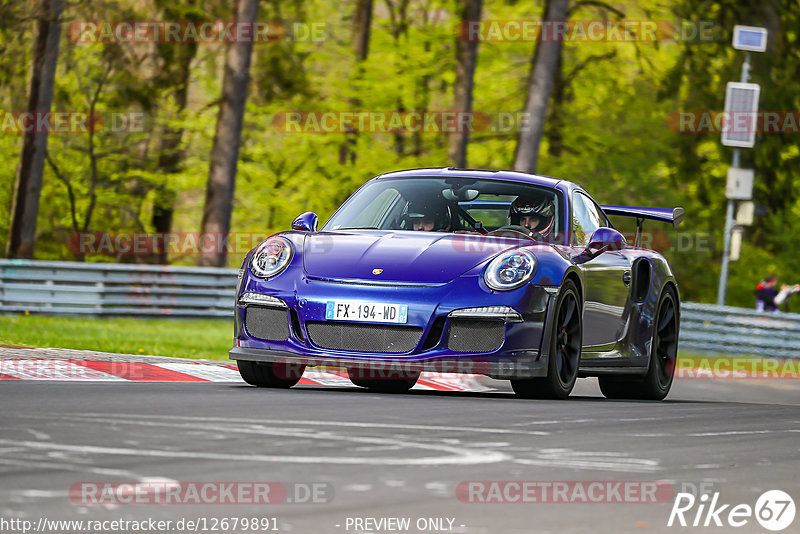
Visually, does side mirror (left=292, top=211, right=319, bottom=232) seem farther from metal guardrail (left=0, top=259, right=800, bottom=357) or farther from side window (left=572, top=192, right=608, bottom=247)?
metal guardrail (left=0, top=259, right=800, bottom=357)

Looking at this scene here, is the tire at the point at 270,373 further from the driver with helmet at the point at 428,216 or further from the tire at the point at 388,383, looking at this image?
the driver with helmet at the point at 428,216

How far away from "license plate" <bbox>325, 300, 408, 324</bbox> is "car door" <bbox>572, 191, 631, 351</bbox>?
157 cm

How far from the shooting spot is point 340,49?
39281 mm

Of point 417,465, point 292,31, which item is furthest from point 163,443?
point 292,31

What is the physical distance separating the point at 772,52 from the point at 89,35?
1678 cm

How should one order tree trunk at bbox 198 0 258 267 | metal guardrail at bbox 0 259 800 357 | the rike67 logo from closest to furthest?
the rike67 logo < metal guardrail at bbox 0 259 800 357 < tree trunk at bbox 198 0 258 267

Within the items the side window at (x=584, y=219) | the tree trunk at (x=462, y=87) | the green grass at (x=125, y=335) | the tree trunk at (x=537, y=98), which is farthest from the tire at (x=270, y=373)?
the tree trunk at (x=462, y=87)

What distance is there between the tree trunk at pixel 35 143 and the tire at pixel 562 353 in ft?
60.4

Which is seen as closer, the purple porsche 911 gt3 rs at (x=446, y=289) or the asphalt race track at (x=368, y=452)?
the asphalt race track at (x=368, y=452)

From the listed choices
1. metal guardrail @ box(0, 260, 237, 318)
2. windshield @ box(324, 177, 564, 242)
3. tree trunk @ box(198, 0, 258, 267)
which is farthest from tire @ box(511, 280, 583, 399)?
tree trunk @ box(198, 0, 258, 267)

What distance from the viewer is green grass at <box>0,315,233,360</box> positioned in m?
14.2

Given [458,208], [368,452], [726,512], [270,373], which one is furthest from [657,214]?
[726,512]

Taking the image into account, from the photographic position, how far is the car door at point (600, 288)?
376 inches

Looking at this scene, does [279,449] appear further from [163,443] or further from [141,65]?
[141,65]
